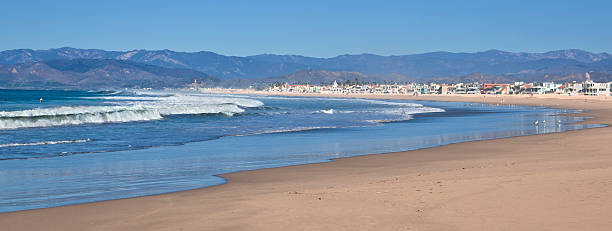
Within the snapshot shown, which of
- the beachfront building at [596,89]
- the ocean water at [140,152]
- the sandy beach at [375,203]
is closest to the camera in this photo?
the sandy beach at [375,203]

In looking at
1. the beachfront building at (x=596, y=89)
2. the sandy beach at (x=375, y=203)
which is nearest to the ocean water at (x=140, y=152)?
the sandy beach at (x=375, y=203)

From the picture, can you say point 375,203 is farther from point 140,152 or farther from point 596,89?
point 596,89

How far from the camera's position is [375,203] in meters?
8.40

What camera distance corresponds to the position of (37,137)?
21703 mm

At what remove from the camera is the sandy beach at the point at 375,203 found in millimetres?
7211

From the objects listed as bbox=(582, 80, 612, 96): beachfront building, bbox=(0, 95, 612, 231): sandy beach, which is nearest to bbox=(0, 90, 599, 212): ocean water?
bbox=(0, 95, 612, 231): sandy beach

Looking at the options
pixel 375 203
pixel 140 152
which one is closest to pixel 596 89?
pixel 140 152

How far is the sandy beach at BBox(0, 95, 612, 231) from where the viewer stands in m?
7.21

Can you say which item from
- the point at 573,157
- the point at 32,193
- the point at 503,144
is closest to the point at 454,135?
the point at 503,144

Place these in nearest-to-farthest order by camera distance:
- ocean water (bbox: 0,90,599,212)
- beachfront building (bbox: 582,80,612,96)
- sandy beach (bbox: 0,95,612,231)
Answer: sandy beach (bbox: 0,95,612,231) < ocean water (bbox: 0,90,599,212) < beachfront building (bbox: 582,80,612,96)

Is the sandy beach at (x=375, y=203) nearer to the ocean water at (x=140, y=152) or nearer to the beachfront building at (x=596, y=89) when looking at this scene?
the ocean water at (x=140, y=152)

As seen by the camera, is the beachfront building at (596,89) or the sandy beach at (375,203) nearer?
the sandy beach at (375,203)

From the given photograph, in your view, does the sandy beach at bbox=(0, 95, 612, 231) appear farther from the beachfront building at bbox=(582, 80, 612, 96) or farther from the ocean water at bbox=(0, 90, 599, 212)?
the beachfront building at bbox=(582, 80, 612, 96)

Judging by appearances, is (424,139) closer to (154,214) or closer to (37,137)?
(37,137)
